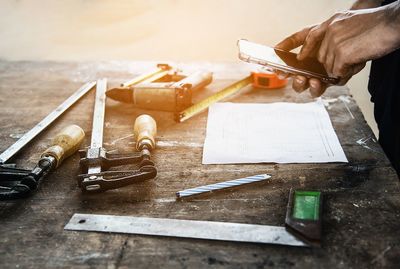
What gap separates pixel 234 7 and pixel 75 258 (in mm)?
1923

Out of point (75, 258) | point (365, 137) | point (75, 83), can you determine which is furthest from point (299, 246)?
point (75, 83)

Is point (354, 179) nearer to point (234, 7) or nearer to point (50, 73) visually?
point (50, 73)

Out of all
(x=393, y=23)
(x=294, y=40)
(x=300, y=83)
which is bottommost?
(x=300, y=83)

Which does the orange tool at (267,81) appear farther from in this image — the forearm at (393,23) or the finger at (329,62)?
the forearm at (393,23)

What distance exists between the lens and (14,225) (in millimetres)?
787

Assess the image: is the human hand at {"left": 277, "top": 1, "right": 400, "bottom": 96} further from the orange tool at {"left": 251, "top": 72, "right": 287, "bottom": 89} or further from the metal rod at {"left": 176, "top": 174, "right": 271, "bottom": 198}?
the metal rod at {"left": 176, "top": 174, "right": 271, "bottom": 198}

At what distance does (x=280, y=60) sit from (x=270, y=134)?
0.68ft

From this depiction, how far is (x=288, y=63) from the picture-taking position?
44.1 inches

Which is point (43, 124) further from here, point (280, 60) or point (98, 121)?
point (280, 60)

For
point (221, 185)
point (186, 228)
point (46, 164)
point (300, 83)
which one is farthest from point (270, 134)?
point (46, 164)

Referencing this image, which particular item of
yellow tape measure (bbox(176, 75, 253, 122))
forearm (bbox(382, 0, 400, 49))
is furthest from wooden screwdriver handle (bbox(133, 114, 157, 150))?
forearm (bbox(382, 0, 400, 49))

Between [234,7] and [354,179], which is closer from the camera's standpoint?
[354,179]

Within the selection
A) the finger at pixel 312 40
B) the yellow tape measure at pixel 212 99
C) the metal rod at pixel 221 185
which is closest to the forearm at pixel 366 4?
the finger at pixel 312 40

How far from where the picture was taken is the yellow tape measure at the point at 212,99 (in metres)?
1.22
